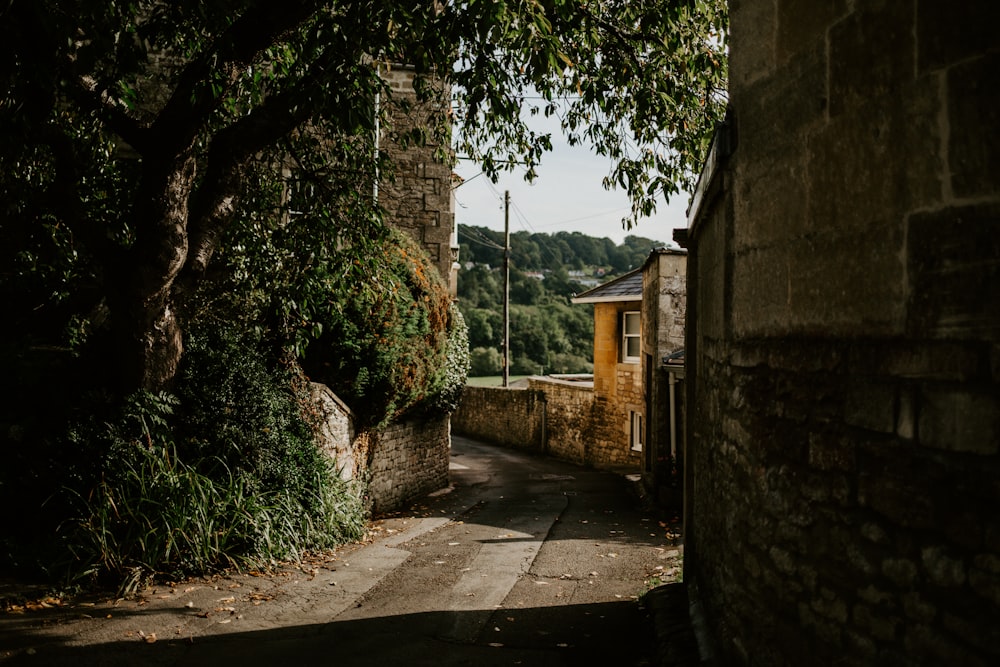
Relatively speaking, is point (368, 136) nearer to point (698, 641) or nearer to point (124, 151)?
point (698, 641)

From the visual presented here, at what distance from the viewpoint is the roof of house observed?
20281 millimetres

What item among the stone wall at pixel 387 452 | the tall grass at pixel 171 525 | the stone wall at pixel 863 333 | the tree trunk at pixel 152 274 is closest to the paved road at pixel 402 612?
the tall grass at pixel 171 525

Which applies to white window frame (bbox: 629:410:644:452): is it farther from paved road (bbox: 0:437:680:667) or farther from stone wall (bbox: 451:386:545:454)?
paved road (bbox: 0:437:680:667)

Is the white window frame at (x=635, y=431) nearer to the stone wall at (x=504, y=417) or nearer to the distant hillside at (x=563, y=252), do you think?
the stone wall at (x=504, y=417)

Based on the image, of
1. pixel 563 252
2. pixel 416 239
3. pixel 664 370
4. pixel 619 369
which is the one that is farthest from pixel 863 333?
pixel 563 252

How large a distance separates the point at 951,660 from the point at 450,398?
43.2 feet

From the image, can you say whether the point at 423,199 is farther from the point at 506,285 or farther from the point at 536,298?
the point at 536,298

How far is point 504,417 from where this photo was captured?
2742 centimetres

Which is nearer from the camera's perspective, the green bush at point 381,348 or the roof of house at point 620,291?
the green bush at point 381,348

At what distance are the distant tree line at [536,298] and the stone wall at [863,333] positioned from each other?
37633 mm

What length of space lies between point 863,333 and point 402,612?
504 cm

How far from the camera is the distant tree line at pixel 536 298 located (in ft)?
163

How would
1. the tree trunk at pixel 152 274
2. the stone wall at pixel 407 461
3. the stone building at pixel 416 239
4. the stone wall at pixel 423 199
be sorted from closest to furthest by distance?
the tree trunk at pixel 152 274, the stone wall at pixel 407 461, the stone building at pixel 416 239, the stone wall at pixel 423 199

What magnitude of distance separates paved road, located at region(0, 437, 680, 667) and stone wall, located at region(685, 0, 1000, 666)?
2.10 metres
